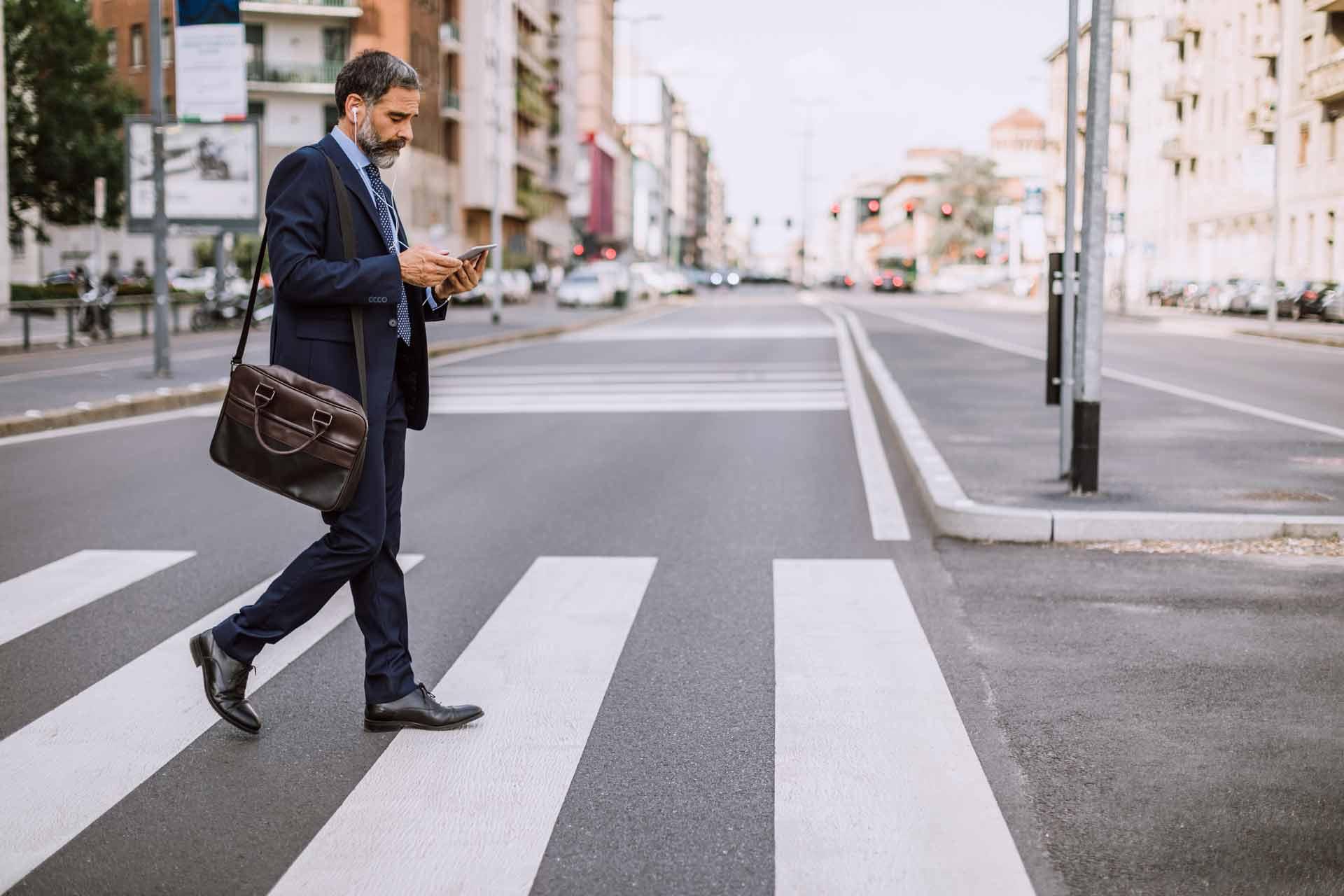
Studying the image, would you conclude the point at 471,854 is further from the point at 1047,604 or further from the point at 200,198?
the point at 200,198

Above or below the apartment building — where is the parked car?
below

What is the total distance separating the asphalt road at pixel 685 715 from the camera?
3.52m

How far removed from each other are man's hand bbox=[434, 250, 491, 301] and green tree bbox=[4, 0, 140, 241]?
49.2 metres

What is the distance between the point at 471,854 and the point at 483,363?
2152 cm

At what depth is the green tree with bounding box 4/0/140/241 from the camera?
51.2 m

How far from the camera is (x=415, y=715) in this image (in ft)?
14.8

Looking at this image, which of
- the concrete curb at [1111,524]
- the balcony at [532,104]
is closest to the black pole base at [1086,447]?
the concrete curb at [1111,524]

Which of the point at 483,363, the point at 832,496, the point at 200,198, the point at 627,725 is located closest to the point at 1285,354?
the point at 483,363

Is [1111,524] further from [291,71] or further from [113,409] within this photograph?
[291,71]

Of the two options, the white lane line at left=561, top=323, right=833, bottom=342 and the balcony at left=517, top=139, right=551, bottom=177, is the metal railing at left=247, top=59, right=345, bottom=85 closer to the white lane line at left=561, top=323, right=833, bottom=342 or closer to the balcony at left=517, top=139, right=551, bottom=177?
the balcony at left=517, top=139, right=551, bottom=177

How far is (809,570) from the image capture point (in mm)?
7152

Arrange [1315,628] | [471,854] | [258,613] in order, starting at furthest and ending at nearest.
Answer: [1315,628] < [258,613] < [471,854]

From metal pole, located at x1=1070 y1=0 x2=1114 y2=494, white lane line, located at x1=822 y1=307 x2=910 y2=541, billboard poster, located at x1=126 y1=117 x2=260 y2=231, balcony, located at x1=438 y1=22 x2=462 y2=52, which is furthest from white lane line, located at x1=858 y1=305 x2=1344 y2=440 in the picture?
balcony, located at x1=438 y1=22 x2=462 y2=52

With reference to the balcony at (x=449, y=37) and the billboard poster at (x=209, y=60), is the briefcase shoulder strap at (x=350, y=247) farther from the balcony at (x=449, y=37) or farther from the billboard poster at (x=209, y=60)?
the balcony at (x=449, y=37)
